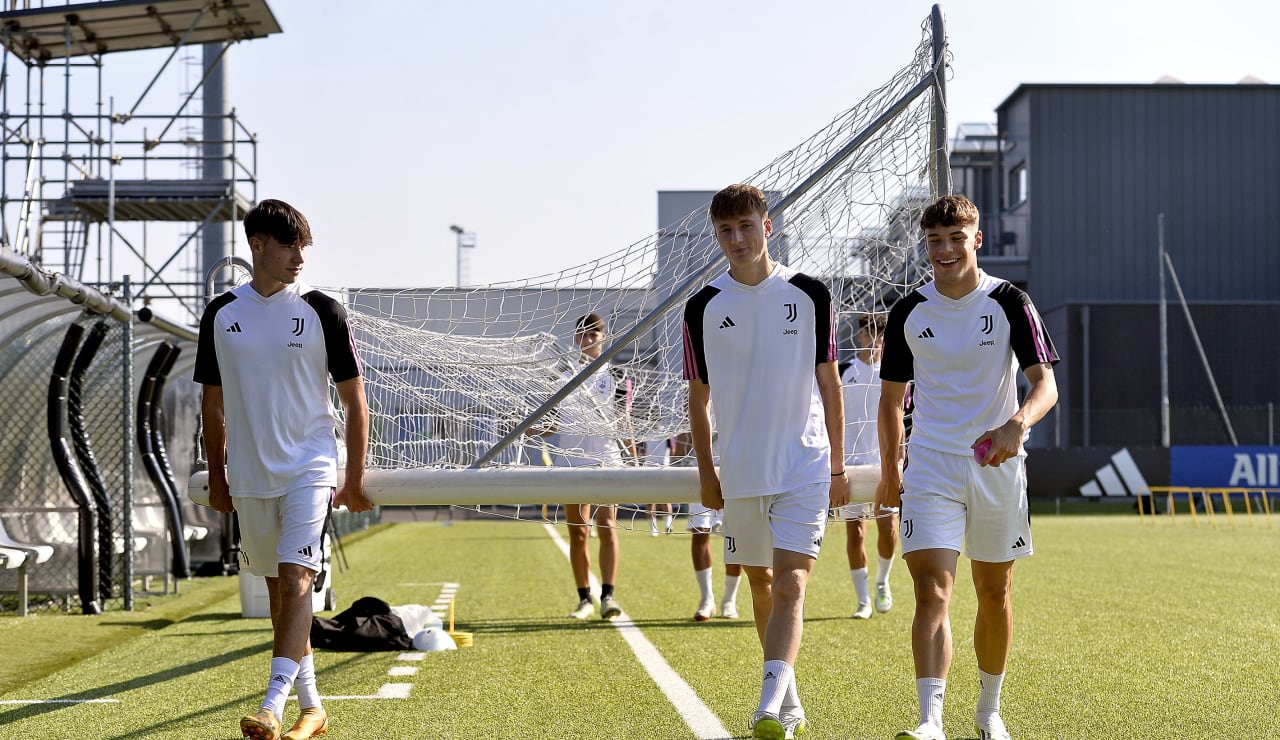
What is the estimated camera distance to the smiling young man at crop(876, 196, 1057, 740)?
522cm

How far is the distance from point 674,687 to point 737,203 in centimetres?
267

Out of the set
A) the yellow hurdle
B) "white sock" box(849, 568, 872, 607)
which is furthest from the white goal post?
the yellow hurdle

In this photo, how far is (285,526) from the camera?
18.2 ft

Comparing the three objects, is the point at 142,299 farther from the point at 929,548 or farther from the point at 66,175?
the point at 929,548

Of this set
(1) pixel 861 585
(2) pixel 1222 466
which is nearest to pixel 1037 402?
(1) pixel 861 585

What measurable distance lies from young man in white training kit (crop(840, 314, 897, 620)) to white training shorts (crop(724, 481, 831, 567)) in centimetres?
396

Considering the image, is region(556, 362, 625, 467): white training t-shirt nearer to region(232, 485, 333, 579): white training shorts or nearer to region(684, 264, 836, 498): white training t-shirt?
region(232, 485, 333, 579): white training shorts

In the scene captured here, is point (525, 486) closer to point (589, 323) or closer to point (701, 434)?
point (701, 434)

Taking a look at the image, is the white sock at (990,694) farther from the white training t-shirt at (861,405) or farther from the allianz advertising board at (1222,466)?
the allianz advertising board at (1222,466)

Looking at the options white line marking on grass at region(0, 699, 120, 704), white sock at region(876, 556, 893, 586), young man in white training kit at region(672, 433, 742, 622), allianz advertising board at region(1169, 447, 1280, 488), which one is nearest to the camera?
white line marking on grass at region(0, 699, 120, 704)

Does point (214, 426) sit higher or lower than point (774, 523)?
higher

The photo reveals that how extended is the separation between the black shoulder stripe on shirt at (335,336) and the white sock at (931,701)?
2485mm

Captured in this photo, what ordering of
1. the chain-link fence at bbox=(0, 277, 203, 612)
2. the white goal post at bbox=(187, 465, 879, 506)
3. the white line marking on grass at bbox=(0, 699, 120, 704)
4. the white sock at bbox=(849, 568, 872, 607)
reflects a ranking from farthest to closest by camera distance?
1. the chain-link fence at bbox=(0, 277, 203, 612)
2. the white sock at bbox=(849, 568, 872, 607)
3. the white line marking on grass at bbox=(0, 699, 120, 704)
4. the white goal post at bbox=(187, 465, 879, 506)

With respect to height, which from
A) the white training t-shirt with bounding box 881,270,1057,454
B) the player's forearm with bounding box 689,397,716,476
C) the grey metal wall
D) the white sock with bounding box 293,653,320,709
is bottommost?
the white sock with bounding box 293,653,320,709
